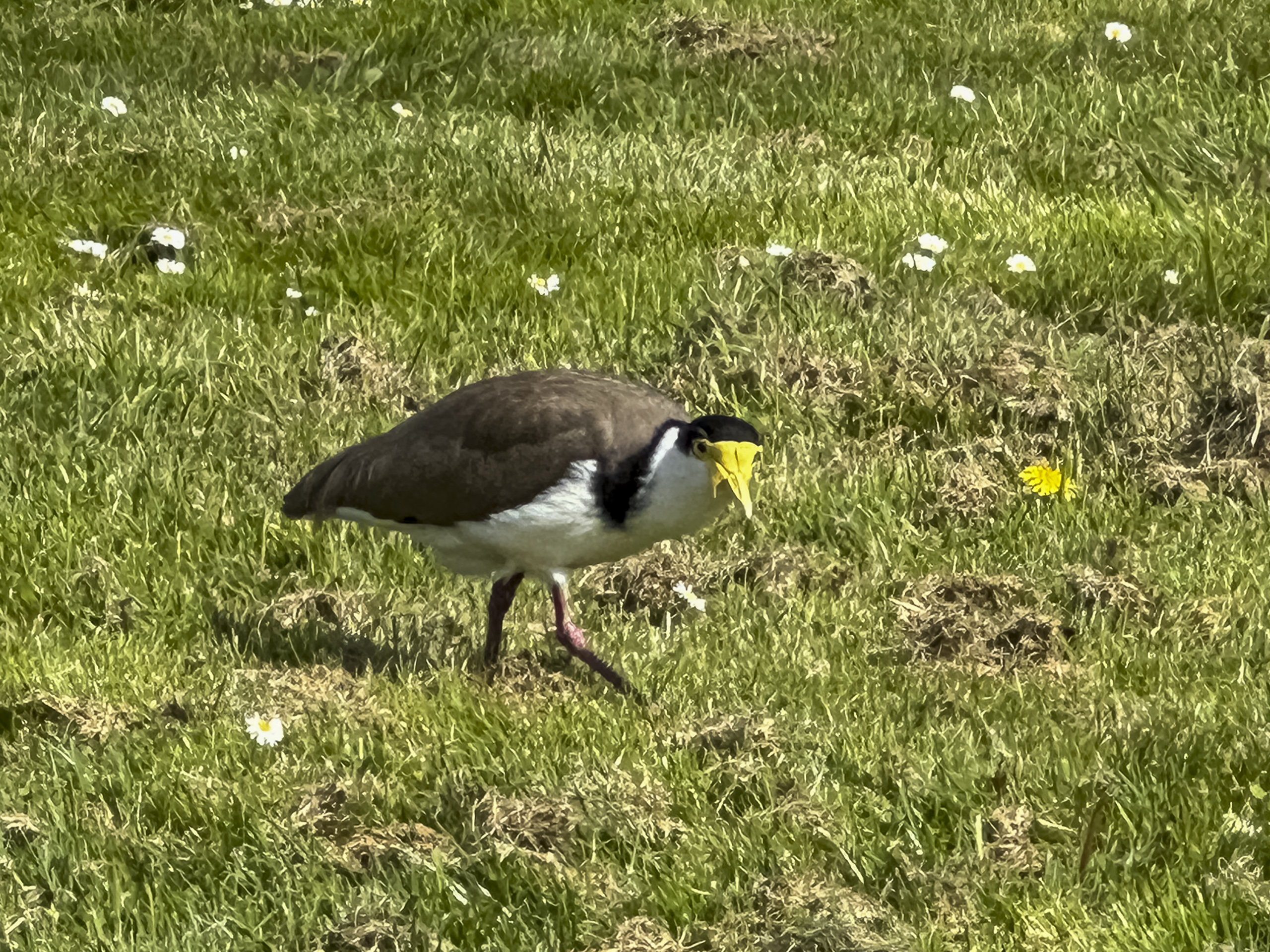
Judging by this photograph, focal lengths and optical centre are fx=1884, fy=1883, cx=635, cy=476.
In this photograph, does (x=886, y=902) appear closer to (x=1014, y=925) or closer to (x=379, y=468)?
(x=1014, y=925)

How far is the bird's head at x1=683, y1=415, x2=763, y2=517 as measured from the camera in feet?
16.7

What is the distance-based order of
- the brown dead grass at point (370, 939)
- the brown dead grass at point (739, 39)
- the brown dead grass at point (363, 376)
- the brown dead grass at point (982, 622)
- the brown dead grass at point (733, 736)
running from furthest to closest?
the brown dead grass at point (739, 39), the brown dead grass at point (363, 376), the brown dead grass at point (982, 622), the brown dead grass at point (733, 736), the brown dead grass at point (370, 939)

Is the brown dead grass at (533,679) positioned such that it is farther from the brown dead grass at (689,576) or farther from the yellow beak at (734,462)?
the yellow beak at (734,462)

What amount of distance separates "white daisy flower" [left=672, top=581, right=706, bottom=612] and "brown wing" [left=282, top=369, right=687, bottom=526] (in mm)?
683

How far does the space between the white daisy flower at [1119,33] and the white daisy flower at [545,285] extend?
4.07m

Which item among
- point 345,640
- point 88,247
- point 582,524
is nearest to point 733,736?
point 582,524

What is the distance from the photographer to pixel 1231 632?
5676 mm

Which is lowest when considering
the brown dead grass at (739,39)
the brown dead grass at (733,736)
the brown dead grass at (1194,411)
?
the brown dead grass at (739,39)

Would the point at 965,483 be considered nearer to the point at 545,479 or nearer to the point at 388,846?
the point at 545,479

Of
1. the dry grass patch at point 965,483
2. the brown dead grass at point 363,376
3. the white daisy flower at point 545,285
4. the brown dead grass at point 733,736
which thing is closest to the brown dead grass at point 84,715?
the brown dead grass at point 733,736

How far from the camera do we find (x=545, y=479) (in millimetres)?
5430

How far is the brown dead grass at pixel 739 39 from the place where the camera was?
33.4ft

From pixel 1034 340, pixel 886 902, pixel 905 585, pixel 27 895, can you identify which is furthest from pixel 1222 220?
pixel 27 895

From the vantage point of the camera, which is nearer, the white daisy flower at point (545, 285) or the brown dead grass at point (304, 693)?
the brown dead grass at point (304, 693)
